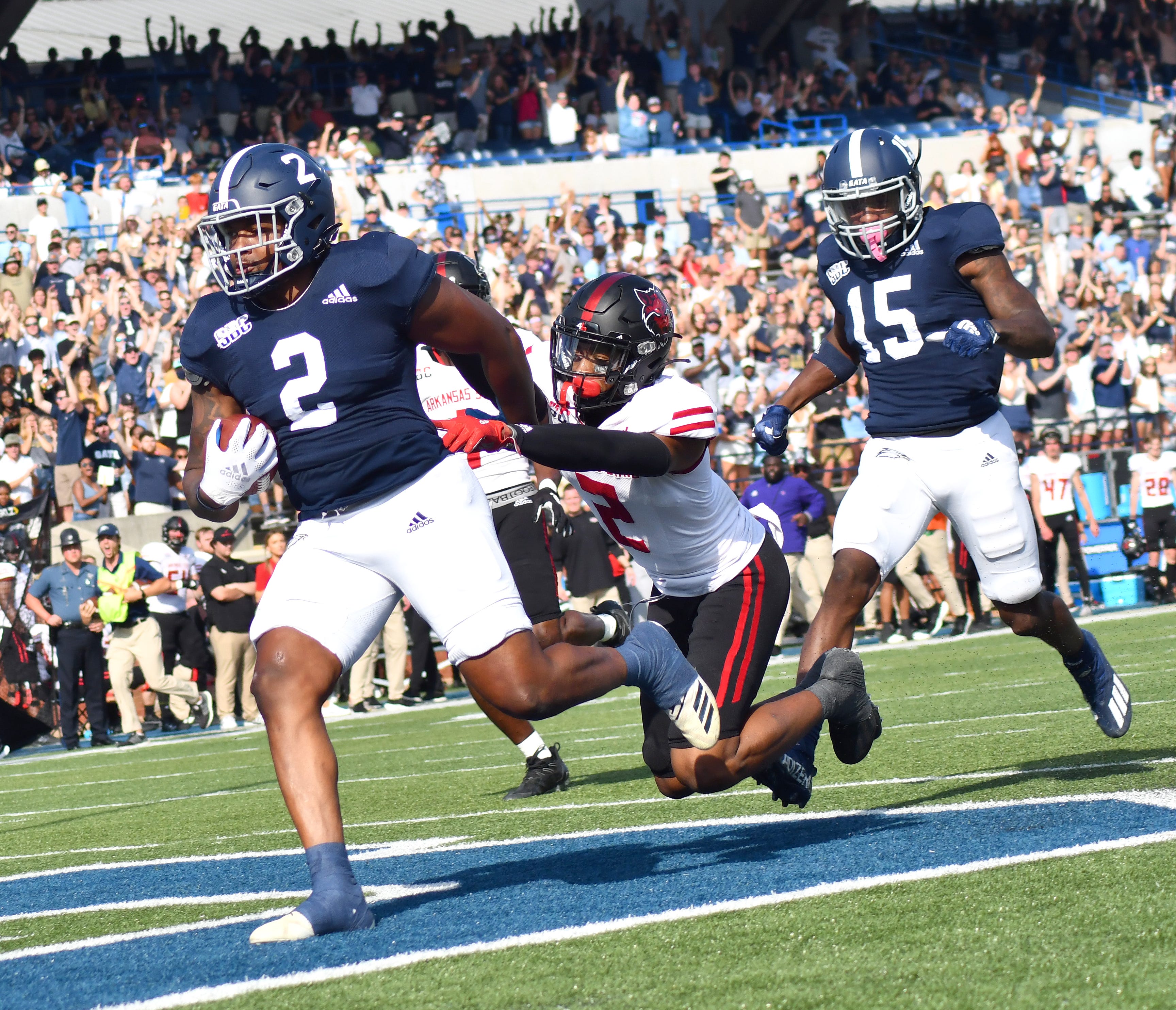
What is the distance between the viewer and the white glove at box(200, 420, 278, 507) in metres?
3.85

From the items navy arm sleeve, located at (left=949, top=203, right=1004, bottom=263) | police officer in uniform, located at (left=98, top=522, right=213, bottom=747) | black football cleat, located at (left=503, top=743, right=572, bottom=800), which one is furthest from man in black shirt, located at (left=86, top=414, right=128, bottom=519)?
navy arm sleeve, located at (left=949, top=203, right=1004, bottom=263)

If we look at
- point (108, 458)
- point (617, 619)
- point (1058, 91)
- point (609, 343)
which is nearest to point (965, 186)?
point (1058, 91)

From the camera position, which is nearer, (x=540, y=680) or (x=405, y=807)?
(x=540, y=680)

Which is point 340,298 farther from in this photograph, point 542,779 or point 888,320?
point 542,779

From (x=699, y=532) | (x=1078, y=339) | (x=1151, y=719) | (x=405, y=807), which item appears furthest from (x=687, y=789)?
(x=1078, y=339)

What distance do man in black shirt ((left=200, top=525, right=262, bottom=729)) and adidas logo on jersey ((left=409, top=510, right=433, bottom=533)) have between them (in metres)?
9.76

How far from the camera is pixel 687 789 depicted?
466cm

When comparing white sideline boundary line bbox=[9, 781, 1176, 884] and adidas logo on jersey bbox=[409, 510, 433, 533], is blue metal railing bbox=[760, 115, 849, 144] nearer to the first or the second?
white sideline boundary line bbox=[9, 781, 1176, 884]

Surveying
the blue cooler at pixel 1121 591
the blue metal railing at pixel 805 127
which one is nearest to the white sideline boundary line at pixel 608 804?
the blue cooler at pixel 1121 591

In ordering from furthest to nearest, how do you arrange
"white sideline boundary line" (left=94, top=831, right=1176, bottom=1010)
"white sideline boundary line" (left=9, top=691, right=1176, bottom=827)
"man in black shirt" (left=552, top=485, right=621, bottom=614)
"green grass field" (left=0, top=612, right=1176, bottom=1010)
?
"man in black shirt" (left=552, top=485, right=621, bottom=614), "white sideline boundary line" (left=9, top=691, right=1176, bottom=827), "white sideline boundary line" (left=94, top=831, right=1176, bottom=1010), "green grass field" (left=0, top=612, right=1176, bottom=1010)

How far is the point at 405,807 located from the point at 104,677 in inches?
308

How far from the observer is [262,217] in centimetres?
391

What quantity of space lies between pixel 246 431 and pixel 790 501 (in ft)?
33.1

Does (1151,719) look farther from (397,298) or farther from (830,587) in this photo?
(397,298)
